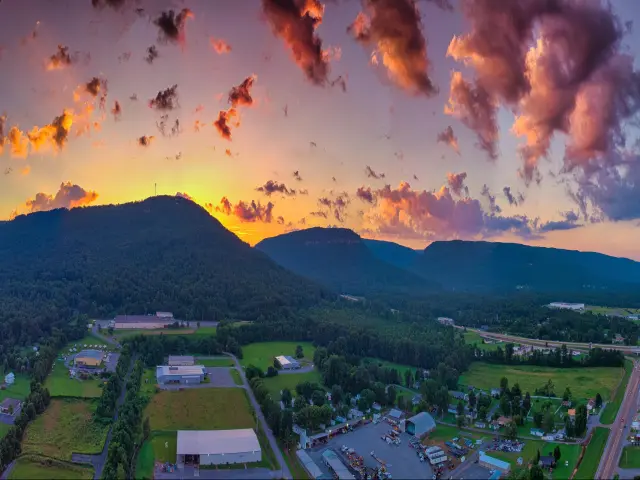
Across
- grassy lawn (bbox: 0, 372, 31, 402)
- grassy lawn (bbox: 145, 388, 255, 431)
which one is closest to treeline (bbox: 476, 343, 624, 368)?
grassy lawn (bbox: 145, 388, 255, 431)

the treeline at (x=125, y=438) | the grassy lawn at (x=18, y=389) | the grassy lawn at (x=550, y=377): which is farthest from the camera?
the grassy lawn at (x=550, y=377)

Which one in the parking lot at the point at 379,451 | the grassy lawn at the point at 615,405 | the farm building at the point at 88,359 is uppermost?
the farm building at the point at 88,359

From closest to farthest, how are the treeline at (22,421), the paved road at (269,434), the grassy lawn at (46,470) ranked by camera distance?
the grassy lawn at (46,470) → the treeline at (22,421) → the paved road at (269,434)

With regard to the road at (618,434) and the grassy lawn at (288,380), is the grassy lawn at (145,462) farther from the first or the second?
the road at (618,434)

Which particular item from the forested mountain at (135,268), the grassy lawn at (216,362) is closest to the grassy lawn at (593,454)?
the grassy lawn at (216,362)

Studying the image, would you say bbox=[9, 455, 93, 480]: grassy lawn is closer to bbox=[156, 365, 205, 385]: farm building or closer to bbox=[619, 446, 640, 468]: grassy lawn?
bbox=[156, 365, 205, 385]: farm building

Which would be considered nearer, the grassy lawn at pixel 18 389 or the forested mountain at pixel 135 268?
the grassy lawn at pixel 18 389

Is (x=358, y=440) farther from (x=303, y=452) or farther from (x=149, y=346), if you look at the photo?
(x=149, y=346)
